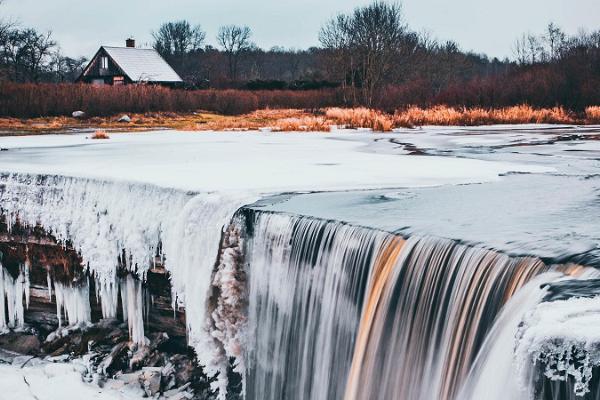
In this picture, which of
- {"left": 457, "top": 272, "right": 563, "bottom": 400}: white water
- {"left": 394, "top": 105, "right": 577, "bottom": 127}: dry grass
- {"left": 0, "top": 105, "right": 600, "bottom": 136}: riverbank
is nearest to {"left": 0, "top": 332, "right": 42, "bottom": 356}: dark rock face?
{"left": 457, "top": 272, "right": 563, "bottom": 400}: white water

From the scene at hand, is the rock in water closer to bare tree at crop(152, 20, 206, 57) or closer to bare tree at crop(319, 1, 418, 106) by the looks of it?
bare tree at crop(319, 1, 418, 106)

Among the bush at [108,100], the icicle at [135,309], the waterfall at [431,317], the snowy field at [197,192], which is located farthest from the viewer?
the bush at [108,100]

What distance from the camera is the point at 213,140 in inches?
582

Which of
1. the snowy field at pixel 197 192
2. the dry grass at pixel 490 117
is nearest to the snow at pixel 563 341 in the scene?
the snowy field at pixel 197 192

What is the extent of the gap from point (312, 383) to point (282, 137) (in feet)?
33.3

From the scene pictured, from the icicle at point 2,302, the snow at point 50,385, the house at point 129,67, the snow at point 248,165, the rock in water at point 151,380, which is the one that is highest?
the house at point 129,67

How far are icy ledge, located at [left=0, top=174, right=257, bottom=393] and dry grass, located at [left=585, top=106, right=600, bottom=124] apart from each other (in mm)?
13781

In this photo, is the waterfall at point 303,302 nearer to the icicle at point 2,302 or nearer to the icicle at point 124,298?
the icicle at point 124,298

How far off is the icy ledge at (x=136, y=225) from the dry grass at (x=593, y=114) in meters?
13.8

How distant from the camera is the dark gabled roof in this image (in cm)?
4222

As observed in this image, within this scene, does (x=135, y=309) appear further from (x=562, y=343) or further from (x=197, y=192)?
(x=562, y=343)

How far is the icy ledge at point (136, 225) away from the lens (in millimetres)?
6742

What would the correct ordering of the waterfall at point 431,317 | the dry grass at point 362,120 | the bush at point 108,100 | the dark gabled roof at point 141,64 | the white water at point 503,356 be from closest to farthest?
the white water at point 503,356, the waterfall at point 431,317, the dry grass at point 362,120, the bush at point 108,100, the dark gabled roof at point 141,64

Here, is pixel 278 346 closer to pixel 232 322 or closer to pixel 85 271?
pixel 232 322
